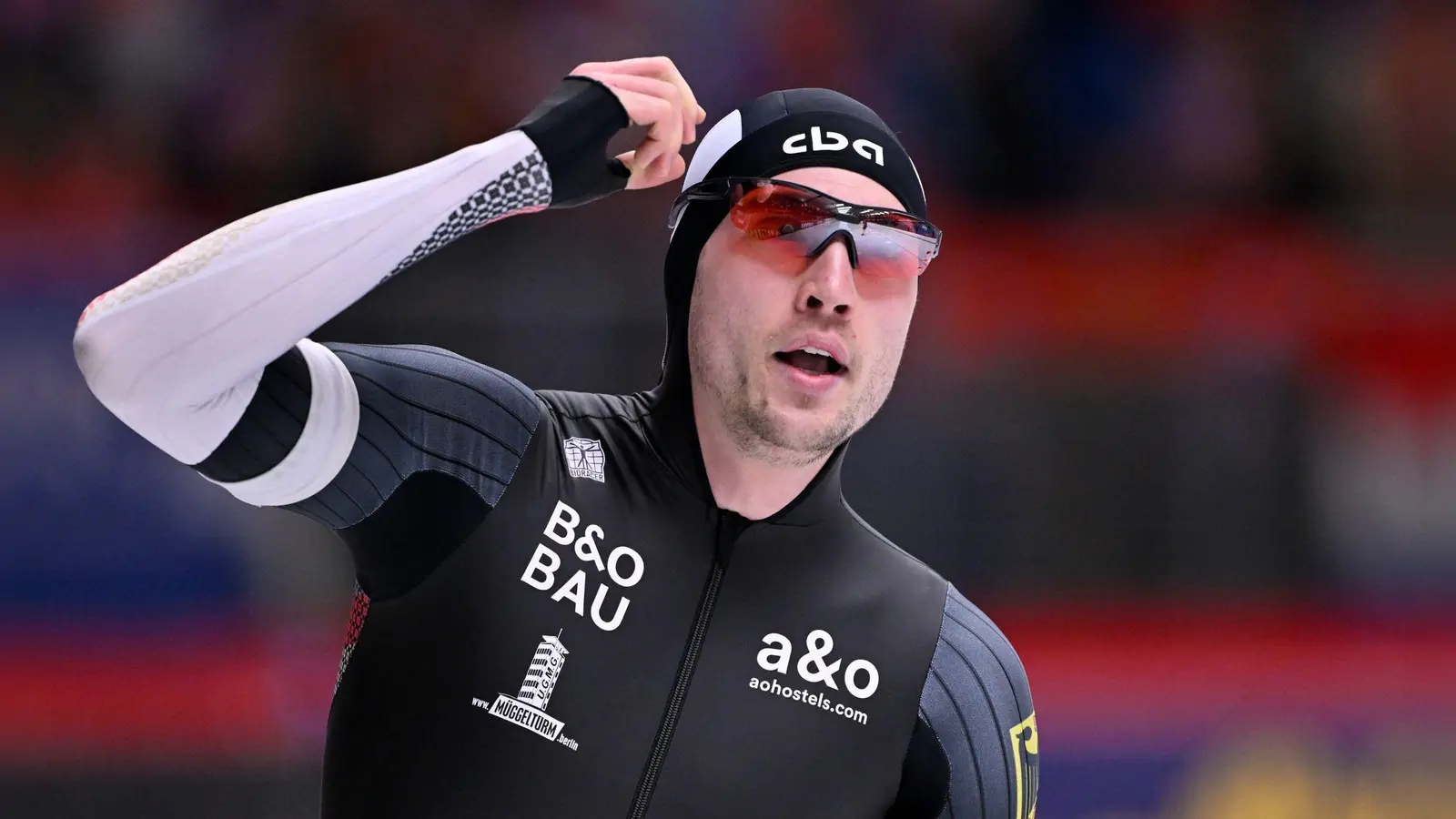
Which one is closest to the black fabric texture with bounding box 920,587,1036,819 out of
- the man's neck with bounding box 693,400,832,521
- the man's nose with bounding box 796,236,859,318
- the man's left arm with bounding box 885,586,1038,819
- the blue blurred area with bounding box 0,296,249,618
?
the man's left arm with bounding box 885,586,1038,819

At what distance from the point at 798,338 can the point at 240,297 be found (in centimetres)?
100

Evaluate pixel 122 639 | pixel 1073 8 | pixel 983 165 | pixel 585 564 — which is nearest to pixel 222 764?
pixel 122 639

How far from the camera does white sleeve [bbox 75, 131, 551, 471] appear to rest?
7.31 feet

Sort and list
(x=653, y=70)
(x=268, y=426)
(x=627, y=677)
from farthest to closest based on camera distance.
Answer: (x=627, y=677) → (x=653, y=70) → (x=268, y=426)

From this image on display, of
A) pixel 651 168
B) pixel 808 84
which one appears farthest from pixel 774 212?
pixel 808 84

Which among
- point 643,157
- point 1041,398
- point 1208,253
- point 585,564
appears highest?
point 1208,253

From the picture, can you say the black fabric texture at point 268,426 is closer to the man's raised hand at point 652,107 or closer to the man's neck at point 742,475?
the man's raised hand at point 652,107

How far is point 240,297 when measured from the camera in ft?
7.38

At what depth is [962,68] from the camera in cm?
848

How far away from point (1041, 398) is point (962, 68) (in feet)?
7.70

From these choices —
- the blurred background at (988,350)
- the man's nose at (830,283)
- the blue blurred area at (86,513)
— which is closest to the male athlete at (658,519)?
the man's nose at (830,283)

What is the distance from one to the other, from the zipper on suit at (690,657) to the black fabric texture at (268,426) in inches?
32.3

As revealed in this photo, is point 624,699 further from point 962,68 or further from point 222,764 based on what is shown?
point 962,68

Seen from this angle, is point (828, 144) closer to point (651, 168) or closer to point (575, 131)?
point (651, 168)
